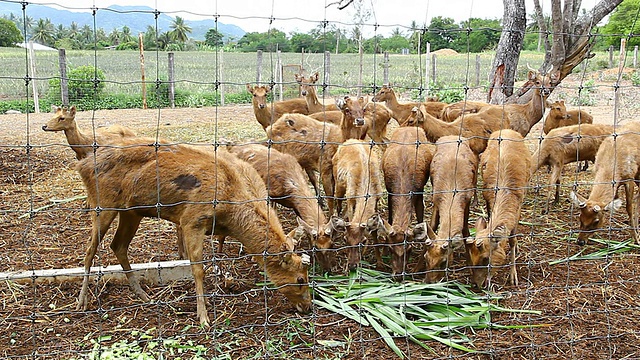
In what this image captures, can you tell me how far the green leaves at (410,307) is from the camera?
516 cm

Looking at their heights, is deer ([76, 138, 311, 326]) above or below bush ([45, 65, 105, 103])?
below

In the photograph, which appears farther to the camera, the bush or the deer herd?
the bush

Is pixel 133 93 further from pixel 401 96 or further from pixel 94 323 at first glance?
pixel 94 323

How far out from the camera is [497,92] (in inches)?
446

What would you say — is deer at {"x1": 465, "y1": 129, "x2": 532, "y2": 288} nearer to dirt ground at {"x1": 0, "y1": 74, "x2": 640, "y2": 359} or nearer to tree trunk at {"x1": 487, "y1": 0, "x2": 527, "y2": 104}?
dirt ground at {"x1": 0, "y1": 74, "x2": 640, "y2": 359}

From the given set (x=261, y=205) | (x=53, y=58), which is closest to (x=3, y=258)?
(x=261, y=205)

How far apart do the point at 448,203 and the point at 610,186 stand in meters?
2.41

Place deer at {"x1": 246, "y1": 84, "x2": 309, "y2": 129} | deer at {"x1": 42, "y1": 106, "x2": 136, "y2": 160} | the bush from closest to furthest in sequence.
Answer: deer at {"x1": 42, "y1": 106, "x2": 136, "y2": 160} → deer at {"x1": 246, "y1": 84, "x2": 309, "y2": 129} → the bush

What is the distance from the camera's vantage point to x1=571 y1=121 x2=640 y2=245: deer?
7.30m

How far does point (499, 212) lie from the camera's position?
665cm

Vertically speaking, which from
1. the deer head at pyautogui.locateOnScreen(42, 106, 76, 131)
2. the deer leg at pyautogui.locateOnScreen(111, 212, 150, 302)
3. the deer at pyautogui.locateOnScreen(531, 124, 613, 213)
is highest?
the deer head at pyautogui.locateOnScreen(42, 106, 76, 131)

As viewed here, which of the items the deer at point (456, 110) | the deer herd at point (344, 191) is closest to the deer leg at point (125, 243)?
the deer herd at point (344, 191)

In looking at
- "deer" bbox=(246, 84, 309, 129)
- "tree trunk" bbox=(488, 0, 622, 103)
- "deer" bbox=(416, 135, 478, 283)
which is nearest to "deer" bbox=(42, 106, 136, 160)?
"deer" bbox=(246, 84, 309, 129)

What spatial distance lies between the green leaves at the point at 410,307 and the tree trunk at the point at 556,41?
4904 mm
